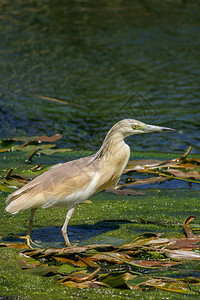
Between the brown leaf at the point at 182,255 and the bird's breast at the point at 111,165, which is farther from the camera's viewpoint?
the bird's breast at the point at 111,165

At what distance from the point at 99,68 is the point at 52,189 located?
649 cm

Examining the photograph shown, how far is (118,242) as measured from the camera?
378 cm

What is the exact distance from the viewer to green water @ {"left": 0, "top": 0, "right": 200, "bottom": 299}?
398 centimetres

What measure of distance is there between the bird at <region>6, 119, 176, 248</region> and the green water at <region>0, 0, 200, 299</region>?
300 mm

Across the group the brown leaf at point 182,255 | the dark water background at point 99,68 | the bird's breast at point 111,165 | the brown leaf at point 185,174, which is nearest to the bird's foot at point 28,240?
the bird's breast at point 111,165

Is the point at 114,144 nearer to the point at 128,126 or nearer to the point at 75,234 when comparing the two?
the point at 128,126

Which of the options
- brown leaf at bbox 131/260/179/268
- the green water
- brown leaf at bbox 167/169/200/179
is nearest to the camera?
brown leaf at bbox 131/260/179/268

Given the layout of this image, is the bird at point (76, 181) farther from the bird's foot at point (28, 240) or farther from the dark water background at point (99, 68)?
the dark water background at point (99, 68)

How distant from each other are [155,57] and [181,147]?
406 centimetres

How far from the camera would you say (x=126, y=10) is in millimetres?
13250

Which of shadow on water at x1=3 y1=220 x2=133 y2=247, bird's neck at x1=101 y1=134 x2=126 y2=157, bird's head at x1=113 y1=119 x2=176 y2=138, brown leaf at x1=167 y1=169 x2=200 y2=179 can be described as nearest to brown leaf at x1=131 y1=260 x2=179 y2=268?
shadow on water at x1=3 y1=220 x2=133 y2=247

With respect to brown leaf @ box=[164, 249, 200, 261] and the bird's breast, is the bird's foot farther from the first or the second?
brown leaf @ box=[164, 249, 200, 261]

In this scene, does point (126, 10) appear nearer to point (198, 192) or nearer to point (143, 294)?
point (198, 192)

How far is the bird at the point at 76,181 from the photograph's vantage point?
11.8ft
